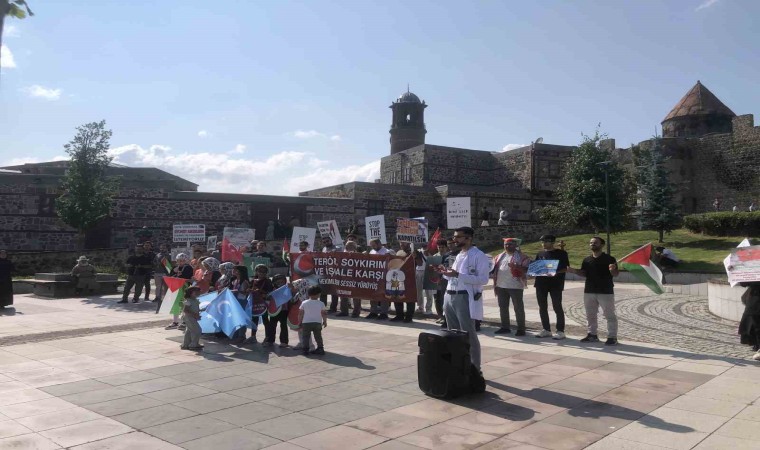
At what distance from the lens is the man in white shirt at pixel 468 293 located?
305 inches

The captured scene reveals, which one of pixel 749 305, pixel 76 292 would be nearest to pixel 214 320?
pixel 749 305

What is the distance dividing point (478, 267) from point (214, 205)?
25.7 m

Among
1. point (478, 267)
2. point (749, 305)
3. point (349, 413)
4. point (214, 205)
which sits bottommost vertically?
point (349, 413)

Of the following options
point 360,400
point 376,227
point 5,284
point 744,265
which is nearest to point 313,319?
point 360,400

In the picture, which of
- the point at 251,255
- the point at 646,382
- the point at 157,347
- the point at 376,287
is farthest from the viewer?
the point at 251,255

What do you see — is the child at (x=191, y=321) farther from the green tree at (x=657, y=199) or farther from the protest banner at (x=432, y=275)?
the green tree at (x=657, y=199)

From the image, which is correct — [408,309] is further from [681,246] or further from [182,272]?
[681,246]

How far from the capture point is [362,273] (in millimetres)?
14117

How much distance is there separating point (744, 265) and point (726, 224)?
24.2 meters

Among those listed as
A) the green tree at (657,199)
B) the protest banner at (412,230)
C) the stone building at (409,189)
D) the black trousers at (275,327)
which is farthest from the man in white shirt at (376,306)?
the green tree at (657,199)

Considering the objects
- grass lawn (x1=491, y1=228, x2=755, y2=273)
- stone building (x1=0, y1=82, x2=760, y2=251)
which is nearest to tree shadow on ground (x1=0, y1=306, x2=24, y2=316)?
stone building (x1=0, y1=82, x2=760, y2=251)

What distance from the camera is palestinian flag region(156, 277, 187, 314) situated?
11.8 m

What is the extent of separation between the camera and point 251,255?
1711cm

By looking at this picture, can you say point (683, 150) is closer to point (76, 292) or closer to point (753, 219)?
point (753, 219)
